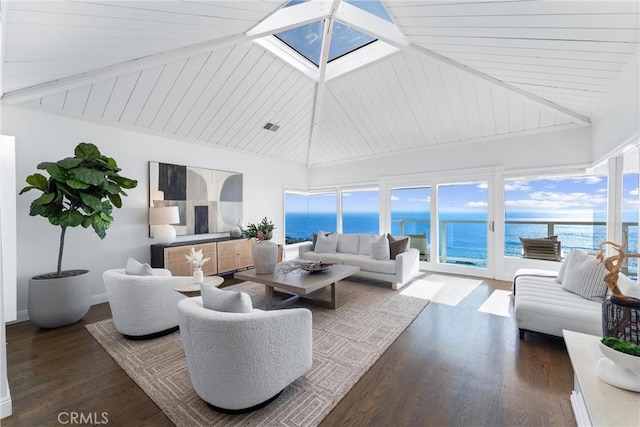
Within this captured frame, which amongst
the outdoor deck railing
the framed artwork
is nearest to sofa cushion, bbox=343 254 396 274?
the outdoor deck railing

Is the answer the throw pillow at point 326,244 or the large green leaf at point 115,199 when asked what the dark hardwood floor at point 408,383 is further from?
the throw pillow at point 326,244

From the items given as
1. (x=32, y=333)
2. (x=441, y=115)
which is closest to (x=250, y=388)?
(x=32, y=333)

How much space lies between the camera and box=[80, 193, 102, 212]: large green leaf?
2.94 metres

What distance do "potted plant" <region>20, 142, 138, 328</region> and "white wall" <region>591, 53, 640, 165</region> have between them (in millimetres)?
5410

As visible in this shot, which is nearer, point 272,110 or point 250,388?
point 250,388

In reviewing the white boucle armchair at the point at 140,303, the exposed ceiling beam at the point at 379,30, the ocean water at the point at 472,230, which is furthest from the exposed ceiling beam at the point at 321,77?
the white boucle armchair at the point at 140,303

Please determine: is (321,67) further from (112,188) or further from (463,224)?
(463,224)

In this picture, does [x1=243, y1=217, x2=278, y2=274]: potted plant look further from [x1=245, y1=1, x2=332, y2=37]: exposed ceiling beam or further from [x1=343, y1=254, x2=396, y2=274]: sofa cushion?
[x1=245, y1=1, x2=332, y2=37]: exposed ceiling beam

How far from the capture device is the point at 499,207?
485 centimetres

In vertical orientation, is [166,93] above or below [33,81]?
above

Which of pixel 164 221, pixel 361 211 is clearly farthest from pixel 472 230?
pixel 164 221

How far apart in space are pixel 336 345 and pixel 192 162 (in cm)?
420

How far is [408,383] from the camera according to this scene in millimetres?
2039

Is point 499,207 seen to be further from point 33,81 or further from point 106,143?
point 33,81
